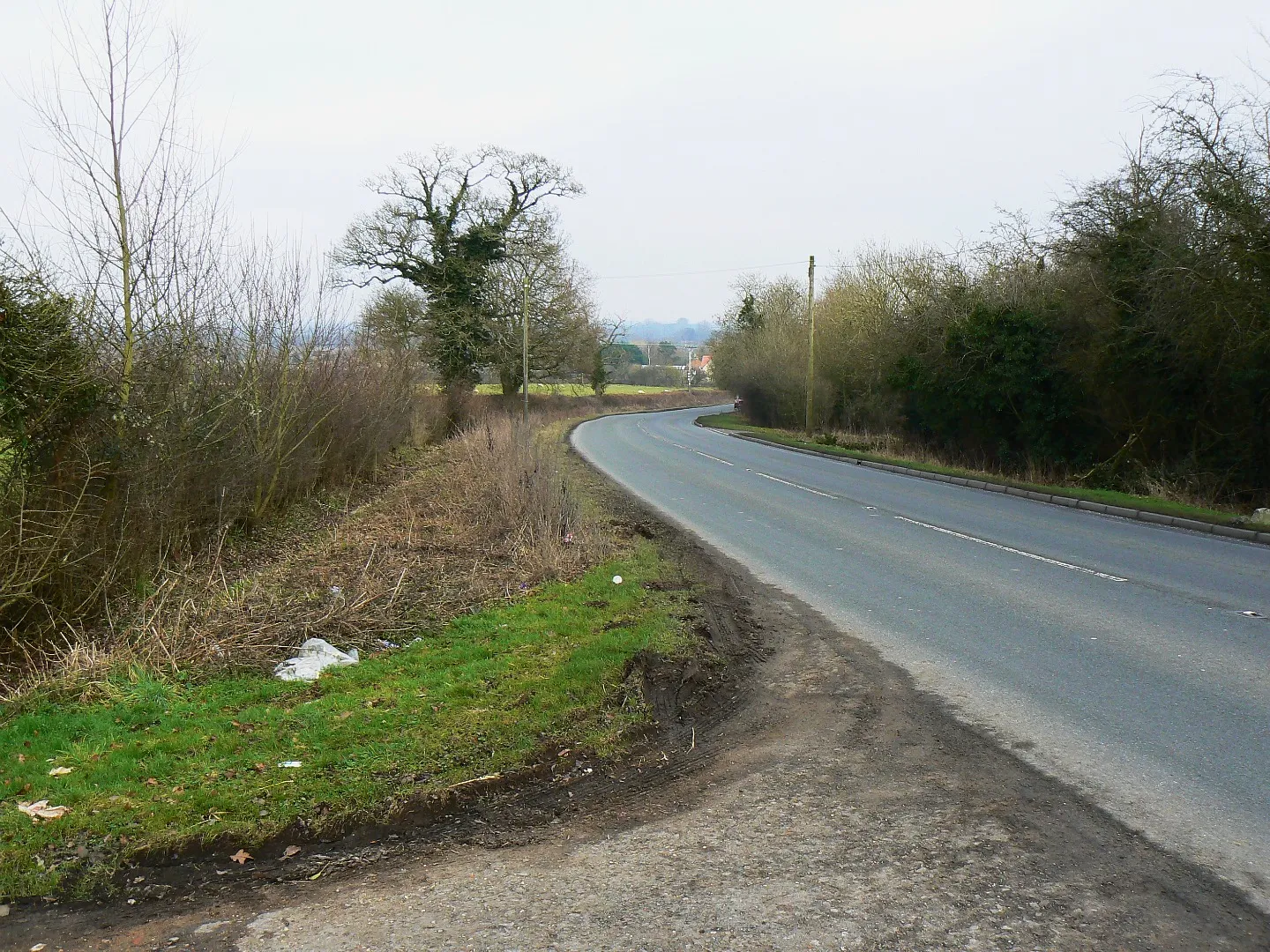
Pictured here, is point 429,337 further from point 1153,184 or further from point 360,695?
point 360,695

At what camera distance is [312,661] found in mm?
7113

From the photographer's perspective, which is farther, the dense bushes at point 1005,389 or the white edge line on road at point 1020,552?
the dense bushes at point 1005,389

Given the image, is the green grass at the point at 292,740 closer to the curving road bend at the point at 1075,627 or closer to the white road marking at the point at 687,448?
the curving road bend at the point at 1075,627

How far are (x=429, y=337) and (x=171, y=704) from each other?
36.9 meters

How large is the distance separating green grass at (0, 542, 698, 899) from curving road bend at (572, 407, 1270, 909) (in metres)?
2.41

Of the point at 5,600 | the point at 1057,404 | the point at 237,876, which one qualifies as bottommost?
the point at 237,876

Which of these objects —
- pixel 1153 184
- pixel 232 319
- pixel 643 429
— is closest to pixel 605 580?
pixel 232 319

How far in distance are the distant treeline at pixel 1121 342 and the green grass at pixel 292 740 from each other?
1351 cm

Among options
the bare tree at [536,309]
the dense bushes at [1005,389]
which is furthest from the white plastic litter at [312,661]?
the bare tree at [536,309]

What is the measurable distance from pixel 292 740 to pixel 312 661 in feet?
5.96

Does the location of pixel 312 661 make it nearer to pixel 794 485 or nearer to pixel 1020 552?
pixel 1020 552

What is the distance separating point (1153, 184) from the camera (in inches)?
739

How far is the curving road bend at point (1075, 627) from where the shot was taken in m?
4.72

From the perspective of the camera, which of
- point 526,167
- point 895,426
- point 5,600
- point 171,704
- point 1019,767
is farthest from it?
point 526,167
